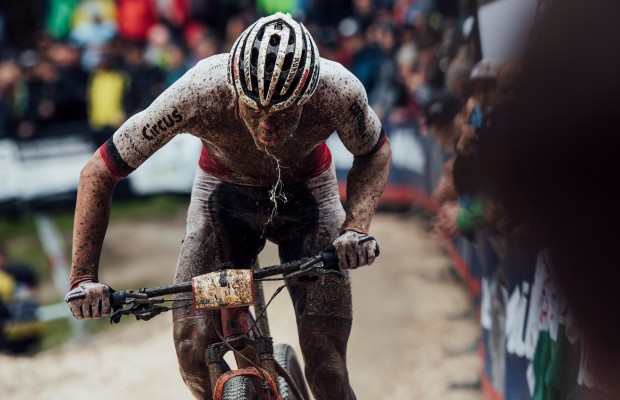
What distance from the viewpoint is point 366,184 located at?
514cm

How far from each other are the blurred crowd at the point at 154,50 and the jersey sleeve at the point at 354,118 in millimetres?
6552

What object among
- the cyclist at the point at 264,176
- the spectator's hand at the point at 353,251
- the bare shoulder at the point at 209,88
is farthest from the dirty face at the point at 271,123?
the spectator's hand at the point at 353,251

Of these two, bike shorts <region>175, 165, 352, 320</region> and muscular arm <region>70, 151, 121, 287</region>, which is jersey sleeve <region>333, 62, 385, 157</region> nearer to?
bike shorts <region>175, 165, 352, 320</region>

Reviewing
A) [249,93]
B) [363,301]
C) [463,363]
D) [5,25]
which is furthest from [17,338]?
[5,25]

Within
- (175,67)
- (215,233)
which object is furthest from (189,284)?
(175,67)

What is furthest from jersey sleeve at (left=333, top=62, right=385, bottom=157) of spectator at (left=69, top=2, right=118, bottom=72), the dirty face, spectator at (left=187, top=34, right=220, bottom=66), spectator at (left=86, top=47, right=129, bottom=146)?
spectator at (left=69, top=2, right=118, bottom=72)

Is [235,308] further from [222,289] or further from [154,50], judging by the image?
[154,50]

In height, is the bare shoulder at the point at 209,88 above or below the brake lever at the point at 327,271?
above

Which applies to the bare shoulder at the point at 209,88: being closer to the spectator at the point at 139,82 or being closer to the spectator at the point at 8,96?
the spectator at the point at 139,82

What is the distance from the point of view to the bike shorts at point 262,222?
5.25 meters

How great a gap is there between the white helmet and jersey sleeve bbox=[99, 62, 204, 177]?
0.31 m

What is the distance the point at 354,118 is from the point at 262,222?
0.82 meters

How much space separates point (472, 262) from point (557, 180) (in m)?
5.22

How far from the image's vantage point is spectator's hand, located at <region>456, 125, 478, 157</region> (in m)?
6.91
